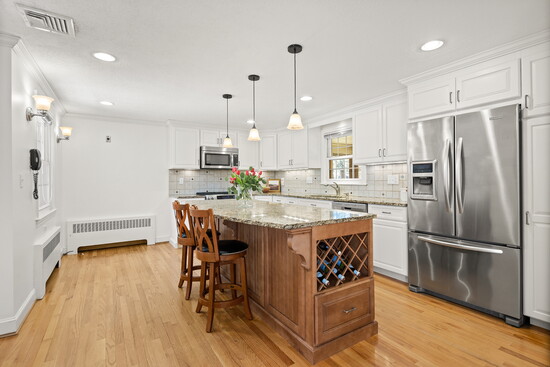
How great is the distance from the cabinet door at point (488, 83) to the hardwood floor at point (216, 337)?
193 cm

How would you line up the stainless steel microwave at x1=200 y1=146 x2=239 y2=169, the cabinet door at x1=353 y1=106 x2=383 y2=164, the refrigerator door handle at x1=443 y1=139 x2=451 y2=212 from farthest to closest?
the stainless steel microwave at x1=200 y1=146 x2=239 y2=169
the cabinet door at x1=353 y1=106 x2=383 y2=164
the refrigerator door handle at x1=443 y1=139 x2=451 y2=212

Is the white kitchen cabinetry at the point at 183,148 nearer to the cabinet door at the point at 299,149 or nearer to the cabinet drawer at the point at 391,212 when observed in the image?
the cabinet door at the point at 299,149

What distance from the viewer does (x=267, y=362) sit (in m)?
1.80

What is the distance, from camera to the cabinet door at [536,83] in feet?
6.97

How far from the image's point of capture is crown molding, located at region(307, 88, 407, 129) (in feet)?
11.5

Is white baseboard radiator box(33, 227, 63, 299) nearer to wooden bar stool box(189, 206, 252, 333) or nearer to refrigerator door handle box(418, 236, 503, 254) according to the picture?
wooden bar stool box(189, 206, 252, 333)

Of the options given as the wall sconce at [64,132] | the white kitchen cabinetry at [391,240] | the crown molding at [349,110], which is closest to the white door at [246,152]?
the crown molding at [349,110]

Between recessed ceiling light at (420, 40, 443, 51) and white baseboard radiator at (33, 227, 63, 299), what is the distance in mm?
4031

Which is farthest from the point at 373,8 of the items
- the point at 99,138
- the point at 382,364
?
the point at 99,138

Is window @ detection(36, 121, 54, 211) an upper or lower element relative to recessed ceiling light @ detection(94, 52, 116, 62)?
lower

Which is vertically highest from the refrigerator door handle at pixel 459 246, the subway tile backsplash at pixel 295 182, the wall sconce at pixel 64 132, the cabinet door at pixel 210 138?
the cabinet door at pixel 210 138

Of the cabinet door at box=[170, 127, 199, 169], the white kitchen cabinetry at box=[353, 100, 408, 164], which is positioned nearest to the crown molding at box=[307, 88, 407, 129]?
the white kitchen cabinetry at box=[353, 100, 408, 164]

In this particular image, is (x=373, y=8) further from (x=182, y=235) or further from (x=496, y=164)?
(x=182, y=235)

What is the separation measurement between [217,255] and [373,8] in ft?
6.88
